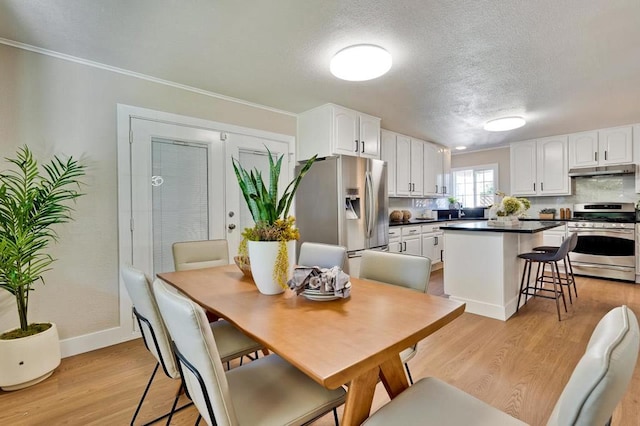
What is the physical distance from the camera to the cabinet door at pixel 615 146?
14.8 feet

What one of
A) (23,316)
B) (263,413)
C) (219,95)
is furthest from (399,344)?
(219,95)

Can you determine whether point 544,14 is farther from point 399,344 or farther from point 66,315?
point 66,315

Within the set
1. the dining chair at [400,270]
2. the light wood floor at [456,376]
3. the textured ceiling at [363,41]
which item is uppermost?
the textured ceiling at [363,41]

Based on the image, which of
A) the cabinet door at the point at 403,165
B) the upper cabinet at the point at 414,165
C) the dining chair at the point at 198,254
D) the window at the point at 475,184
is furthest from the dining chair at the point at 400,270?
the window at the point at 475,184

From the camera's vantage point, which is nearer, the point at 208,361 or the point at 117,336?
the point at 208,361

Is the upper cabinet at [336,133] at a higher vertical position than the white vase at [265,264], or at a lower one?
higher

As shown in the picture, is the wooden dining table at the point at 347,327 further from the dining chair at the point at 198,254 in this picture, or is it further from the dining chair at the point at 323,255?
the dining chair at the point at 198,254

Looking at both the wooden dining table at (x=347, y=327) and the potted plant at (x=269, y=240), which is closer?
Answer: the wooden dining table at (x=347, y=327)

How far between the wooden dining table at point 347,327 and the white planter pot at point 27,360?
1.36m

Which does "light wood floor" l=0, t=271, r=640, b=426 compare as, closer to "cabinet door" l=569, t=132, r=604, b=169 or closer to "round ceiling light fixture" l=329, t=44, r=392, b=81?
"round ceiling light fixture" l=329, t=44, r=392, b=81

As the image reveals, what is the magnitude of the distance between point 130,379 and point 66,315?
2.72 ft

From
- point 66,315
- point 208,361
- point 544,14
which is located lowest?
point 66,315

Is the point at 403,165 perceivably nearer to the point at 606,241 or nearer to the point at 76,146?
the point at 606,241

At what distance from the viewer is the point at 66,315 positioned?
2387 mm
